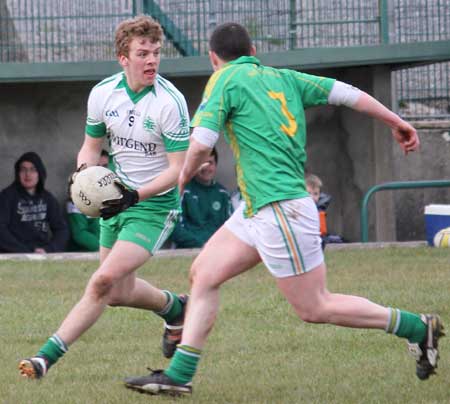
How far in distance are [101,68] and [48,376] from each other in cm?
860

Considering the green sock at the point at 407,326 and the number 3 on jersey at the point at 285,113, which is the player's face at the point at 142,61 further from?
the green sock at the point at 407,326

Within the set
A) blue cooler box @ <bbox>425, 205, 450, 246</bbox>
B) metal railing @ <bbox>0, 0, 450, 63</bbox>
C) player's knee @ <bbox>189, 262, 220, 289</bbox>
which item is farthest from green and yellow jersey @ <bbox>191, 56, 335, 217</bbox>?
metal railing @ <bbox>0, 0, 450, 63</bbox>

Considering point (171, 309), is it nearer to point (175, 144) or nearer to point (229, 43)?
point (175, 144)

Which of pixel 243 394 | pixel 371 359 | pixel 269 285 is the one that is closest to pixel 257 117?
pixel 243 394

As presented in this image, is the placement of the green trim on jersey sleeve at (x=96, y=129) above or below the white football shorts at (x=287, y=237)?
above

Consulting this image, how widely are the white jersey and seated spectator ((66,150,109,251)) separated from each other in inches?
310

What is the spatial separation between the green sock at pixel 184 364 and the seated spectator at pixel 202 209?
8345 millimetres

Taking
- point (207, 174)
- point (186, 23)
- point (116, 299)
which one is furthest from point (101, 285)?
point (186, 23)

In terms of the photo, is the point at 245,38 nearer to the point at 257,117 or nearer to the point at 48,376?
the point at 257,117

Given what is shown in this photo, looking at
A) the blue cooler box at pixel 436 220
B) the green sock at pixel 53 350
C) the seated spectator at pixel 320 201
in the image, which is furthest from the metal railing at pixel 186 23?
the green sock at pixel 53 350

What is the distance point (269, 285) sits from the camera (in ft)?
38.1

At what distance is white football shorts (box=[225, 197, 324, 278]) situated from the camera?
6477 mm

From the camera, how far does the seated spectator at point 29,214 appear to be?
1501 cm

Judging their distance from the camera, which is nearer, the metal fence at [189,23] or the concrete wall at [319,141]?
the metal fence at [189,23]
